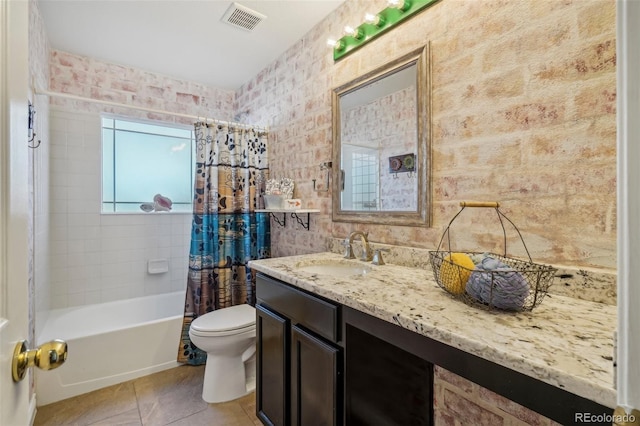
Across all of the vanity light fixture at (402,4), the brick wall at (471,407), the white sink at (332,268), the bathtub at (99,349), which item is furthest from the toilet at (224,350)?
the vanity light fixture at (402,4)

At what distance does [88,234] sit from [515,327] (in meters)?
3.23

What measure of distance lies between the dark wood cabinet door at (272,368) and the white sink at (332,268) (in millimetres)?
330

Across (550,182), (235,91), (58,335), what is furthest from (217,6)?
(58,335)

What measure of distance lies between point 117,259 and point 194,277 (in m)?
1.02

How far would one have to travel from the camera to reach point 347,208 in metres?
1.92

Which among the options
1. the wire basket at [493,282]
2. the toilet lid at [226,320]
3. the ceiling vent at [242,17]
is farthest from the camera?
the ceiling vent at [242,17]

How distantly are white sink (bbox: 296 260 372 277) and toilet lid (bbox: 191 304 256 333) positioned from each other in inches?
24.4

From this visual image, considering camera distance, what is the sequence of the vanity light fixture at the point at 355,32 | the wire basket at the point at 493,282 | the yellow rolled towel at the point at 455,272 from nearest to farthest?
the wire basket at the point at 493,282 < the yellow rolled towel at the point at 455,272 < the vanity light fixture at the point at 355,32

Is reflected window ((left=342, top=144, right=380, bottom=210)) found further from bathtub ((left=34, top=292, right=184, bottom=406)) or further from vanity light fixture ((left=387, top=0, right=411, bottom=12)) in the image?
bathtub ((left=34, top=292, right=184, bottom=406))

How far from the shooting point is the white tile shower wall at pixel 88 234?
2.58 meters

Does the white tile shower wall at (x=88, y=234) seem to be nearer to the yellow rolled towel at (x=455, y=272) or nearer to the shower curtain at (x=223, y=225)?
the shower curtain at (x=223, y=225)

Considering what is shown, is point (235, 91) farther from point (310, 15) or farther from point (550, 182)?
point (550, 182)

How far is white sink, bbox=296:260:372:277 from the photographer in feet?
5.55

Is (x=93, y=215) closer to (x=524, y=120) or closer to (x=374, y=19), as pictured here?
(x=374, y=19)
